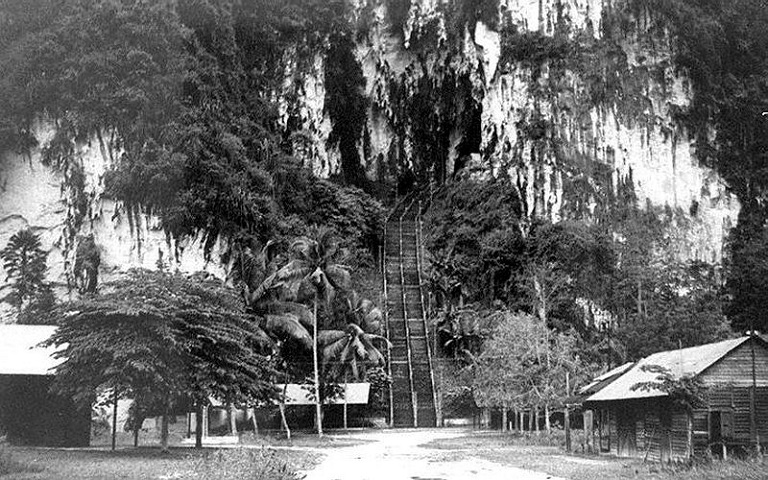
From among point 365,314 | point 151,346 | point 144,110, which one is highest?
point 144,110

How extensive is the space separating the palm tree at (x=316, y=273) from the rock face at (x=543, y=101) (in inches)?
994

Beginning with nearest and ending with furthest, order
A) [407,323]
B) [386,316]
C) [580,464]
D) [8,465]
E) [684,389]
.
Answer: [8,465] → [684,389] → [580,464] → [386,316] → [407,323]

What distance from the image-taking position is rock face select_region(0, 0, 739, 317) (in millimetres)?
60625

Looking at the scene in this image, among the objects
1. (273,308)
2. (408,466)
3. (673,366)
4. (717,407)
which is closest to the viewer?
(408,466)

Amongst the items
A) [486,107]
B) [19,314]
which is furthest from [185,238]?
[486,107]

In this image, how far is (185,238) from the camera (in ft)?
154

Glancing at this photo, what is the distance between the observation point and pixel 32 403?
2586cm

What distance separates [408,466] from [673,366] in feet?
27.5

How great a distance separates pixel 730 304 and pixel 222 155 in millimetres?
32597

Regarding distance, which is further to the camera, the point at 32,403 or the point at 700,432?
the point at 32,403

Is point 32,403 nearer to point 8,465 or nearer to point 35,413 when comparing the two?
point 35,413

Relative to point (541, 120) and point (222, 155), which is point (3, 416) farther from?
point (541, 120)

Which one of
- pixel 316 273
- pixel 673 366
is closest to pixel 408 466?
pixel 673 366

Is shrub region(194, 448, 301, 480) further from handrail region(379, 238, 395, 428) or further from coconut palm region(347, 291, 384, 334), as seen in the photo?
handrail region(379, 238, 395, 428)
